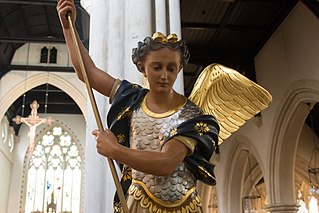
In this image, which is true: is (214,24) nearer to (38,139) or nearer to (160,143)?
(160,143)

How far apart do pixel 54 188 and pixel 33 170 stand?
44.7 inches

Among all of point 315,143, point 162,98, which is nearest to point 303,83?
point 315,143

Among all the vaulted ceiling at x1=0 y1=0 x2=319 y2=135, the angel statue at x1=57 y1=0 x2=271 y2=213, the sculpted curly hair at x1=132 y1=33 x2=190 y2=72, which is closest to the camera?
the angel statue at x1=57 y1=0 x2=271 y2=213

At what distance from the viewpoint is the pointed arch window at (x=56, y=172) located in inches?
648

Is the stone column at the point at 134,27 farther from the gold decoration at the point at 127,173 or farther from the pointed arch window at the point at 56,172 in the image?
the pointed arch window at the point at 56,172

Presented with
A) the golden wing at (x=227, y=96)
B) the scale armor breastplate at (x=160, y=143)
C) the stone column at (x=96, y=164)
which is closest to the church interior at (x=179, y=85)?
the stone column at (x=96, y=164)

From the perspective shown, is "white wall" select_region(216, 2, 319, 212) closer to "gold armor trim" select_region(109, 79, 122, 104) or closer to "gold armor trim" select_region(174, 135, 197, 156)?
"gold armor trim" select_region(109, 79, 122, 104)

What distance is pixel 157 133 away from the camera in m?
1.41

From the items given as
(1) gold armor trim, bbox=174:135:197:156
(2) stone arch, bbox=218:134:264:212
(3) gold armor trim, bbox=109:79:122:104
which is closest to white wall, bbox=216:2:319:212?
(2) stone arch, bbox=218:134:264:212

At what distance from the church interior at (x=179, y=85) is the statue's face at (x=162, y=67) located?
0.98 metres

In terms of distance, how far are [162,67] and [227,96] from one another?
0.54 m

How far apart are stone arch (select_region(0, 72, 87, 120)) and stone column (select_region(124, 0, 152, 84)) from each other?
10864 millimetres

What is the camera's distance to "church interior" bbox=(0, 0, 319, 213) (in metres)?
2.63

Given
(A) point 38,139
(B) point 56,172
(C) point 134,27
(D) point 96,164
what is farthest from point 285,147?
(A) point 38,139
